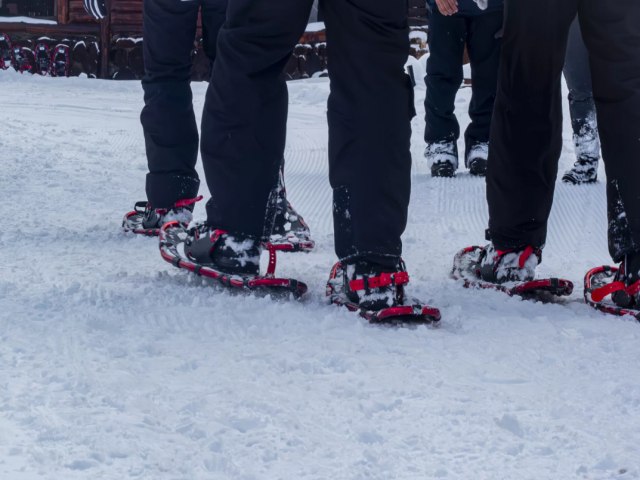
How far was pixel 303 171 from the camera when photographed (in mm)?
5180

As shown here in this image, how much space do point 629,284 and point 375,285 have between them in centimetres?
59

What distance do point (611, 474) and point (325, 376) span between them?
55 centimetres

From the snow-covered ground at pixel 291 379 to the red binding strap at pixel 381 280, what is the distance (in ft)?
0.24

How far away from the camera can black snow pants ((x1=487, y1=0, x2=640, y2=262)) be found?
2.25 meters

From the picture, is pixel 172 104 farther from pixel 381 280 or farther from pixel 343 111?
pixel 381 280

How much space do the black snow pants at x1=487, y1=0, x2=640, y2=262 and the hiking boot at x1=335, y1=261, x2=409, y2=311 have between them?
18.2 inches

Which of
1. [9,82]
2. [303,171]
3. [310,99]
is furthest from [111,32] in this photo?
[303,171]

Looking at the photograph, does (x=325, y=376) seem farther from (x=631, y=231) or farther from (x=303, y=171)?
(x=303, y=171)

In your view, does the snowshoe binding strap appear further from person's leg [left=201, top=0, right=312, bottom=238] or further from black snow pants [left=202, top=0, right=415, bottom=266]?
person's leg [left=201, top=0, right=312, bottom=238]

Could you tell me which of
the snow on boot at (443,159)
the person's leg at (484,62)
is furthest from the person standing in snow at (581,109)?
the snow on boot at (443,159)

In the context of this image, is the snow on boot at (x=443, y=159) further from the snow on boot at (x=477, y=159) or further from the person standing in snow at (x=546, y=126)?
the person standing in snow at (x=546, y=126)

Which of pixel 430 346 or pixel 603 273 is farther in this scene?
pixel 603 273

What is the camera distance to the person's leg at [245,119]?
88.7 inches

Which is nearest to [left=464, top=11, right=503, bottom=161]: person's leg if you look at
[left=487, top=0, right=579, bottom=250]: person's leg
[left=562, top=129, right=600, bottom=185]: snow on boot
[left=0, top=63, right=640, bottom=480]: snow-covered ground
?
[left=562, top=129, right=600, bottom=185]: snow on boot
